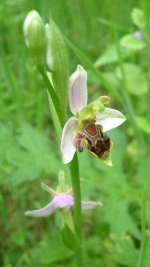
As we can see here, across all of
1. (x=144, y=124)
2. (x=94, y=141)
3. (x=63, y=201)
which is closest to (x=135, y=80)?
(x=144, y=124)

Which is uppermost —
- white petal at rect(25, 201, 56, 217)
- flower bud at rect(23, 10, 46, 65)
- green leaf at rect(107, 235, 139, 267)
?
flower bud at rect(23, 10, 46, 65)

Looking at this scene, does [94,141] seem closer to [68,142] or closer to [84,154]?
[68,142]

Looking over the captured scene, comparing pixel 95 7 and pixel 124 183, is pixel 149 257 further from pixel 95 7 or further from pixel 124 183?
pixel 95 7

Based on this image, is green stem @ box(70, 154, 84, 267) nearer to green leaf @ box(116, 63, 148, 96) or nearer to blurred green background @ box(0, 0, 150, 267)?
blurred green background @ box(0, 0, 150, 267)

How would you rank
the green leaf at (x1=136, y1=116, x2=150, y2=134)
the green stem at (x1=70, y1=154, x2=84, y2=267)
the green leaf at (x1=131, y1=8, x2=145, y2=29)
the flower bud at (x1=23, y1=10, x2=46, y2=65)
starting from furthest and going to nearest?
the green leaf at (x1=131, y1=8, x2=145, y2=29) < the green leaf at (x1=136, y1=116, x2=150, y2=134) < the green stem at (x1=70, y1=154, x2=84, y2=267) < the flower bud at (x1=23, y1=10, x2=46, y2=65)

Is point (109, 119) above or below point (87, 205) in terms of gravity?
above

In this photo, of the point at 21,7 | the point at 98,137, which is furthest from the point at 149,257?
the point at 21,7

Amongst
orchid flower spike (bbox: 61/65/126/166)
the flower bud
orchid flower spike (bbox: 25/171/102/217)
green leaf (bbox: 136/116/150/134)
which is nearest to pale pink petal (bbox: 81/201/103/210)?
orchid flower spike (bbox: 25/171/102/217)
